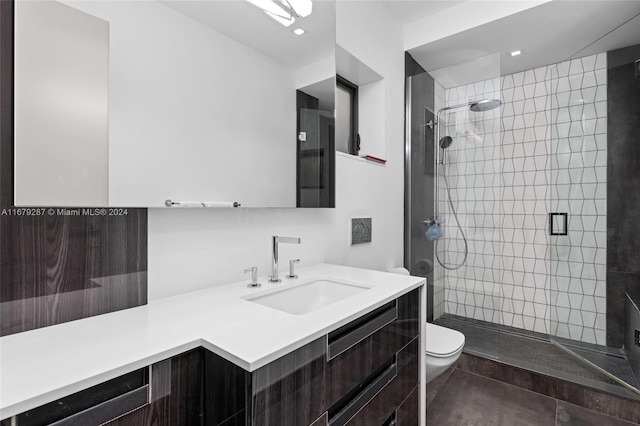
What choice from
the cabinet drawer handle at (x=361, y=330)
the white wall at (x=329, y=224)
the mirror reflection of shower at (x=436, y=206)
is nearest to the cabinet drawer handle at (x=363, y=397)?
the cabinet drawer handle at (x=361, y=330)

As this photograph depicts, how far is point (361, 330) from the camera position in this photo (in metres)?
1.04

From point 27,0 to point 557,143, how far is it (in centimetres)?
307

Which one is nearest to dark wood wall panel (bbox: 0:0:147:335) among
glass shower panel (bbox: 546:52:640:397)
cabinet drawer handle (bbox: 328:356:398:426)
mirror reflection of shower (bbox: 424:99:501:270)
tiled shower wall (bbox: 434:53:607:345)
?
cabinet drawer handle (bbox: 328:356:398:426)

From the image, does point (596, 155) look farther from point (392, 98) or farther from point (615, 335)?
point (392, 98)

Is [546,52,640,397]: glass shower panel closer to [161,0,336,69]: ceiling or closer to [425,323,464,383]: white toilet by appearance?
[425,323,464,383]: white toilet

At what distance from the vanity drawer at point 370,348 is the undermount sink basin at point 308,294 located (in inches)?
7.3

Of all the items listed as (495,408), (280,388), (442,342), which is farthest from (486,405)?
(280,388)

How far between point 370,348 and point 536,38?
8.05ft

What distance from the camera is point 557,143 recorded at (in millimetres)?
2434

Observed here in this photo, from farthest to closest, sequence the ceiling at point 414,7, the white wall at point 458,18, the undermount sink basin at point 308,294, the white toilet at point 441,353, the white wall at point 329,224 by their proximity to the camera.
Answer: the ceiling at point 414,7
the white wall at point 458,18
the white toilet at point 441,353
the undermount sink basin at point 308,294
the white wall at point 329,224

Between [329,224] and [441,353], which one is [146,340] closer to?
[329,224]

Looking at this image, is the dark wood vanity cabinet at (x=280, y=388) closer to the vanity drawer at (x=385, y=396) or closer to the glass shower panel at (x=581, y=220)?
the vanity drawer at (x=385, y=396)

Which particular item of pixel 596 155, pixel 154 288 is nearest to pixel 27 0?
pixel 154 288

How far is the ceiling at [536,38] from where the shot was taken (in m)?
1.89
